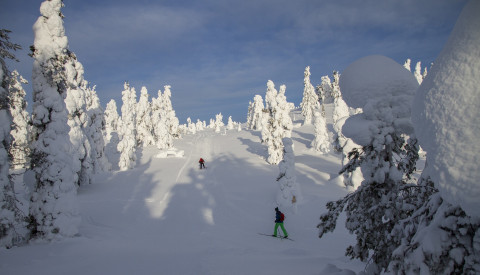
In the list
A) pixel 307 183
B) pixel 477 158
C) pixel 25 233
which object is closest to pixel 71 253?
pixel 25 233

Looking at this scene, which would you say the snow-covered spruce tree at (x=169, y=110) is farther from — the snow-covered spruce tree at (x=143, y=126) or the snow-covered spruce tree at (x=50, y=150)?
the snow-covered spruce tree at (x=50, y=150)

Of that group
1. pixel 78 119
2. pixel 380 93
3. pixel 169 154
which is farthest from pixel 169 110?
pixel 380 93

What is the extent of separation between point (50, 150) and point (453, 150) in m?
13.6

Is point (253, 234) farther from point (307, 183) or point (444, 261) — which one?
point (307, 183)

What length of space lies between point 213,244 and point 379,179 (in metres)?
8.26

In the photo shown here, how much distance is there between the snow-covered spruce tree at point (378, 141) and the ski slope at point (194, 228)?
3.68 feet

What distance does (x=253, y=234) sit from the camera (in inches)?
537

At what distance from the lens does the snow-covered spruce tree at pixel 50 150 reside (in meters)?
10.8

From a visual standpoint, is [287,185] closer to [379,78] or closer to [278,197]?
[278,197]

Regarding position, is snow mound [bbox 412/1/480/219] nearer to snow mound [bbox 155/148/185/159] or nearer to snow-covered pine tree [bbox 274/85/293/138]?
snow-covered pine tree [bbox 274/85/293/138]

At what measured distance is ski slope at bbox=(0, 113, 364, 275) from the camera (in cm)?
783

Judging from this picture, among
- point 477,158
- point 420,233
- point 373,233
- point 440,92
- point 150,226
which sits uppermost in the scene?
point 440,92

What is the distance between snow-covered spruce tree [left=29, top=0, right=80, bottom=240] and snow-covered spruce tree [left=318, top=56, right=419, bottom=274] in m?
11.1

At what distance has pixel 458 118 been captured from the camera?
243 centimetres
